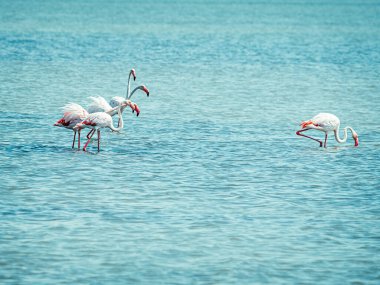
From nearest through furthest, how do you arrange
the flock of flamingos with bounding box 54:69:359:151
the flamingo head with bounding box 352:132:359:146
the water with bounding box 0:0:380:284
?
the water with bounding box 0:0:380:284, the flock of flamingos with bounding box 54:69:359:151, the flamingo head with bounding box 352:132:359:146

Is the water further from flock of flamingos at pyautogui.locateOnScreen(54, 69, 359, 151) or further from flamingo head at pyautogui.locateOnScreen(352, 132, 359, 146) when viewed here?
flock of flamingos at pyautogui.locateOnScreen(54, 69, 359, 151)

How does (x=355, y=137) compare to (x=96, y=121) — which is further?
(x=355, y=137)

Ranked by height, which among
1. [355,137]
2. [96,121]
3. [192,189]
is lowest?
[192,189]

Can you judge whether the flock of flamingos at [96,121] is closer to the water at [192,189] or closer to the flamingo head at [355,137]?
the flamingo head at [355,137]

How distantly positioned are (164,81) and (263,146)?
15.3 meters

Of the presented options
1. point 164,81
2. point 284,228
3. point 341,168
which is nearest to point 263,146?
point 341,168

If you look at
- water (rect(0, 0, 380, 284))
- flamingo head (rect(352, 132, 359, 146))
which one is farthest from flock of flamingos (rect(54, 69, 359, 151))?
water (rect(0, 0, 380, 284))

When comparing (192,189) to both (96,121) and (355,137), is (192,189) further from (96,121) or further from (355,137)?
(355,137)

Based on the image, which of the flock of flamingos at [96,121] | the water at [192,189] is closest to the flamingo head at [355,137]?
the flock of flamingos at [96,121]

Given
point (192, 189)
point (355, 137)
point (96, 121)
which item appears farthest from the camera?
point (355, 137)

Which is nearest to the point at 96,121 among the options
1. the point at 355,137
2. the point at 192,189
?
the point at 192,189

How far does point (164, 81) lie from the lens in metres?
35.1

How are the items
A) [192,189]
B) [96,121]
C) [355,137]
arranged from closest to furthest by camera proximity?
1. [192,189]
2. [96,121]
3. [355,137]

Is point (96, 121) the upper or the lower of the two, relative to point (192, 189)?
upper
